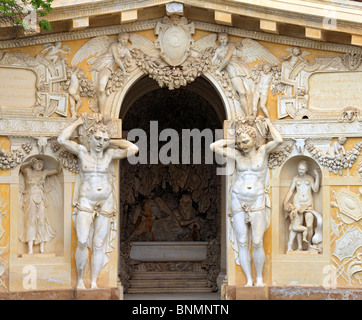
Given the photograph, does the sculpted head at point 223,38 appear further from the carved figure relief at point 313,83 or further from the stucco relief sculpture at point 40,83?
the stucco relief sculpture at point 40,83

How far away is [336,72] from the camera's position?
71.1 feet

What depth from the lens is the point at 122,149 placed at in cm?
2150

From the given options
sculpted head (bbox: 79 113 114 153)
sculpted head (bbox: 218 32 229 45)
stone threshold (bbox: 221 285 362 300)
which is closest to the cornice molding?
sculpted head (bbox: 218 32 229 45)

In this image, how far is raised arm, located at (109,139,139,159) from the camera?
842 inches

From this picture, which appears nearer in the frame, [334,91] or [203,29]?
[334,91]

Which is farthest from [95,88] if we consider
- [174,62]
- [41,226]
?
[41,226]

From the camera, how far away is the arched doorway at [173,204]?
81.3ft

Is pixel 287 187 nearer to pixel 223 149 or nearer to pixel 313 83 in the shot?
pixel 223 149

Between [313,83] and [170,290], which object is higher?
[313,83]

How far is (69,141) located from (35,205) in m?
1.53

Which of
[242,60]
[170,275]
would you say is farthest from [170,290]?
[242,60]

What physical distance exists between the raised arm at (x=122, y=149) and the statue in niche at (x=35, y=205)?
122 cm
